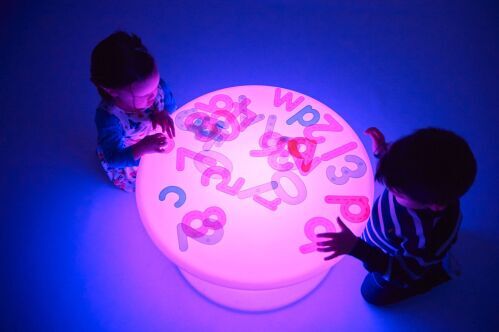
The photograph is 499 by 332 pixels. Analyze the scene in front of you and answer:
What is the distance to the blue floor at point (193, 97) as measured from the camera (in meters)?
1.57

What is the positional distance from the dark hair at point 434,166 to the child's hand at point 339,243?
9.4 inches

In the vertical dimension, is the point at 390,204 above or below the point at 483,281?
above

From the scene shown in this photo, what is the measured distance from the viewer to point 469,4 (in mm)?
2732

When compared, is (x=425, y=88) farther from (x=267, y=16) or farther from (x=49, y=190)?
(x=49, y=190)

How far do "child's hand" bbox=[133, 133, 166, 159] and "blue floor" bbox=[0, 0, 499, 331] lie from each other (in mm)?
562

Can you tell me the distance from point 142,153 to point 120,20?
64.8 inches

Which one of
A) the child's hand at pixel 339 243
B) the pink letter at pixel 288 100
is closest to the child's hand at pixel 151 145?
the pink letter at pixel 288 100

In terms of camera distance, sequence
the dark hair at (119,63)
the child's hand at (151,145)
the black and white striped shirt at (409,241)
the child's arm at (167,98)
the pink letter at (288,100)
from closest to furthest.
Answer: the black and white striped shirt at (409,241) → the dark hair at (119,63) → the child's hand at (151,145) → the pink letter at (288,100) → the child's arm at (167,98)

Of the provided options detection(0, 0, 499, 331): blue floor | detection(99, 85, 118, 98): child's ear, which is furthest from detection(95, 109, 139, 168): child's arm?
detection(0, 0, 499, 331): blue floor

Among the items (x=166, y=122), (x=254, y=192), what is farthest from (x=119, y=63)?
(x=254, y=192)

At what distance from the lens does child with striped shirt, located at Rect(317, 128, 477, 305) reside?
978 mm

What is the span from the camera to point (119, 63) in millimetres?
1273

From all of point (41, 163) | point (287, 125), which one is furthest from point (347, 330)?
point (41, 163)

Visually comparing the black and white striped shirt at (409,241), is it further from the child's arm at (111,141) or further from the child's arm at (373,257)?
the child's arm at (111,141)
